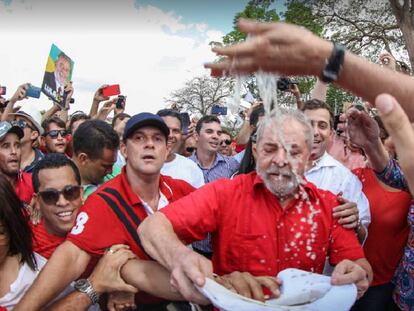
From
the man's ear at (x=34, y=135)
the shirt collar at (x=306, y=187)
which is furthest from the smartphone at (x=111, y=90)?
the shirt collar at (x=306, y=187)

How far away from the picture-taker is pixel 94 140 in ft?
11.0

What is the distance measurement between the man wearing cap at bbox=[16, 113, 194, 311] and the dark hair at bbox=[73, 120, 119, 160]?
1.25ft

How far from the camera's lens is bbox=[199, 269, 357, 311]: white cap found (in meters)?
1.51

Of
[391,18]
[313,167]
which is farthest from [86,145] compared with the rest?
[391,18]

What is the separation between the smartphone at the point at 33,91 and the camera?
621 cm

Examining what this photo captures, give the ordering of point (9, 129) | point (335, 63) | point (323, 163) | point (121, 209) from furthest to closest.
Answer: point (9, 129) < point (323, 163) < point (121, 209) < point (335, 63)

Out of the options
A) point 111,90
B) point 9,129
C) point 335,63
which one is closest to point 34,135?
point 9,129

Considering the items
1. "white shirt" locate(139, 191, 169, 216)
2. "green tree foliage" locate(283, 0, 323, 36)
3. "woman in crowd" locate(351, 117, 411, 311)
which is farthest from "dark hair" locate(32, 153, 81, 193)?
"green tree foliage" locate(283, 0, 323, 36)

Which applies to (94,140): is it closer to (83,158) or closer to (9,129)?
(83,158)

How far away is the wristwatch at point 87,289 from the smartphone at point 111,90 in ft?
15.2

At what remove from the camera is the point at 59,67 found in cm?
673

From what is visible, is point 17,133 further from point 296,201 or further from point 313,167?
point 296,201

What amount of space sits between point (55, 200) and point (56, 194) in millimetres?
37

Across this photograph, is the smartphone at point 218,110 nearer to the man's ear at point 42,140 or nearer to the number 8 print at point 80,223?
the man's ear at point 42,140
